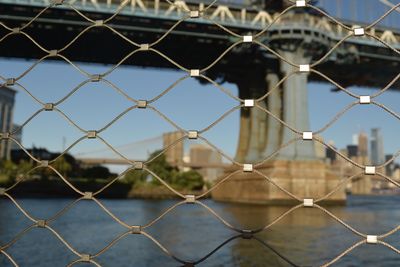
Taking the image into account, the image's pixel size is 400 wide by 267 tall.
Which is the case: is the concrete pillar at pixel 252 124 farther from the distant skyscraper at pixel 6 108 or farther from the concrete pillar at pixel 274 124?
the distant skyscraper at pixel 6 108

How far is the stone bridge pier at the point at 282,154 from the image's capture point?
31.4 meters

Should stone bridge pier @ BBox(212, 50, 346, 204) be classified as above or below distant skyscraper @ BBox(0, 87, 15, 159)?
below

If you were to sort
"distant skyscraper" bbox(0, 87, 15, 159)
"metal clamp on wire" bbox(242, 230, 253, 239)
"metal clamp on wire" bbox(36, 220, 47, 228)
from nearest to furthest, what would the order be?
1. "metal clamp on wire" bbox(242, 230, 253, 239)
2. "metal clamp on wire" bbox(36, 220, 47, 228)
3. "distant skyscraper" bbox(0, 87, 15, 159)

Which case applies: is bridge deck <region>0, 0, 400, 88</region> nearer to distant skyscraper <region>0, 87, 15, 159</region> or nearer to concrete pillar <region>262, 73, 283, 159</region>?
concrete pillar <region>262, 73, 283, 159</region>

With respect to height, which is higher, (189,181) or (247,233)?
(189,181)

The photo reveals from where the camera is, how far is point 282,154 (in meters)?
33.2

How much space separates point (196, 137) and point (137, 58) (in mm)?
39477

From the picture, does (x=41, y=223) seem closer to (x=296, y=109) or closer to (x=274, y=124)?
(x=296, y=109)

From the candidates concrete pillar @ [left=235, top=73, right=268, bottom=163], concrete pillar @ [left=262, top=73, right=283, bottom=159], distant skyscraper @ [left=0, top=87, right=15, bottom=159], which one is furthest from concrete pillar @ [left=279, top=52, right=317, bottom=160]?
distant skyscraper @ [left=0, top=87, right=15, bottom=159]

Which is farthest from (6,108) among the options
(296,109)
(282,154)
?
(282,154)

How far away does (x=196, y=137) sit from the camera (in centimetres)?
238

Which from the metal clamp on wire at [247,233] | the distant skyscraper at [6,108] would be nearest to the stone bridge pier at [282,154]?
the metal clamp on wire at [247,233]

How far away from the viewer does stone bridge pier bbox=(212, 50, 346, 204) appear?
31.4 m

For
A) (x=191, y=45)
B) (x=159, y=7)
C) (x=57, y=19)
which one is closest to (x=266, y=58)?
(x=191, y=45)
